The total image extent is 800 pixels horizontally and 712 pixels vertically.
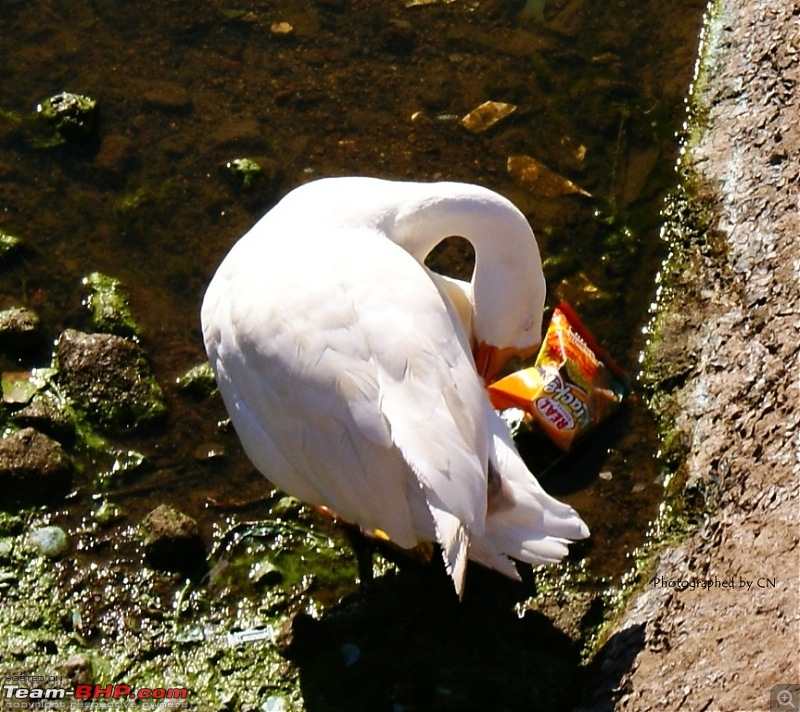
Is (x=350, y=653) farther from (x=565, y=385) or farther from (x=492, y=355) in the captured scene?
(x=565, y=385)

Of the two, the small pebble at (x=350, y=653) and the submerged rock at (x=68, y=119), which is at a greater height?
the submerged rock at (x=68, y=119)

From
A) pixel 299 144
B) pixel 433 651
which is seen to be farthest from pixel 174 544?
pixel 299 144

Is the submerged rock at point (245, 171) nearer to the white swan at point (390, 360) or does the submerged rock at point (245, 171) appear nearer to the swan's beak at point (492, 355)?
the white swan at point (390, 360)

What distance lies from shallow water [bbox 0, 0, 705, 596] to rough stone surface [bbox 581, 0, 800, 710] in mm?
218

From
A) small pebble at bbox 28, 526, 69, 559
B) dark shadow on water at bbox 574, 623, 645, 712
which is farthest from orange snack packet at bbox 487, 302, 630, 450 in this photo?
small pebble at bbox 28, 526, 69, 559

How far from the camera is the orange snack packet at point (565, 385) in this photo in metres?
4.09

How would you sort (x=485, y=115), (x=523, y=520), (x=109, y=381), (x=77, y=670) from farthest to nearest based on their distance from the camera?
(x=485, y=115)
(x=109, y=381)
(x=77, y=670)
(x=523, y=520)

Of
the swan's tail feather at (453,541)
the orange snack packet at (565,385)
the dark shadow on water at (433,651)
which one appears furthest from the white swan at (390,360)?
the dark shadow on water at (433,651)

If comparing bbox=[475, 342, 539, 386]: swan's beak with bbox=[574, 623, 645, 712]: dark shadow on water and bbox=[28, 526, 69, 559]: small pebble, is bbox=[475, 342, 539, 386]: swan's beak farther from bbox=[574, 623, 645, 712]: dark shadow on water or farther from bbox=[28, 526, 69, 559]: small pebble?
bbox=[28, 526, 69, 559]: small pebble

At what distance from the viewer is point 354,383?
3.16 meters

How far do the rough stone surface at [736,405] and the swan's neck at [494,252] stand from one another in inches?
31.2

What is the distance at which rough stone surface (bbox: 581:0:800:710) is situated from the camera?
120 inches

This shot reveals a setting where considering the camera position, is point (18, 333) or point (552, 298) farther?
point (552, 298)

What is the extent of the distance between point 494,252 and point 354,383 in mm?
881
